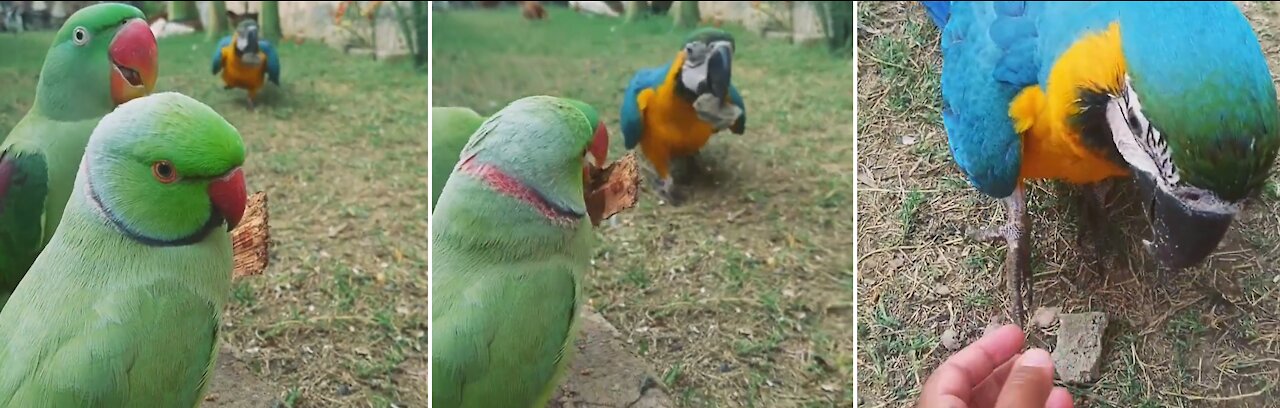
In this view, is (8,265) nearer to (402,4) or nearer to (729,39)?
(402,4)

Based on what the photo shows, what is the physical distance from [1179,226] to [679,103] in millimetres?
864

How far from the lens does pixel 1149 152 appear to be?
1.11 metres

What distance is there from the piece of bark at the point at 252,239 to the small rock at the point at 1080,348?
142 cm

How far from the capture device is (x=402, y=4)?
1702 millimetres

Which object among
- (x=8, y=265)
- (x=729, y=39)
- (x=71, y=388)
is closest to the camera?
(x=71, y=388)

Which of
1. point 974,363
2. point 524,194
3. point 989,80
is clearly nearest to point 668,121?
point 524,194

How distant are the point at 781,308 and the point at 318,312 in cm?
88

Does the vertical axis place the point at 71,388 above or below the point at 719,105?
below

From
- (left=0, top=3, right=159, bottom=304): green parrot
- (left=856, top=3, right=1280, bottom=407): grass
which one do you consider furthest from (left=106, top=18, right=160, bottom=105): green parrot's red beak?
(left=856, top=3, right=1280, bottom=407): grass

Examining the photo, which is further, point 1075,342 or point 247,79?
point 247,79

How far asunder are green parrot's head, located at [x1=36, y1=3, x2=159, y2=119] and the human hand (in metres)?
1.46

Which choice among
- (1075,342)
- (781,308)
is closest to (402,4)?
(781,308)

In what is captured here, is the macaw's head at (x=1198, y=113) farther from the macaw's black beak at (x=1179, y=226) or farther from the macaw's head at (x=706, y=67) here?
the macaw's head at (x=706, y=67)

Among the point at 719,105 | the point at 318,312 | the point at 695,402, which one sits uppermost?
the point at 719,105
